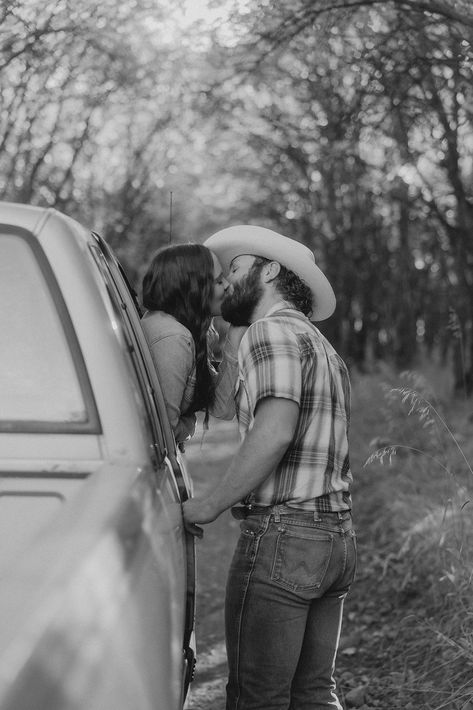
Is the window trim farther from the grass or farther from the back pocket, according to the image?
the grass

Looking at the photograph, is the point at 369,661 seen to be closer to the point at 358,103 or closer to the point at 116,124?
the point at 358,103

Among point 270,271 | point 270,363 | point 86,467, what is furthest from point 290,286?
point 86,467

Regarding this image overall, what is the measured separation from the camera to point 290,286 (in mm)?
3166

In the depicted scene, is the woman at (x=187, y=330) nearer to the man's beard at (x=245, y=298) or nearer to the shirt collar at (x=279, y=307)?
the man's beard at (x=245, y=298)

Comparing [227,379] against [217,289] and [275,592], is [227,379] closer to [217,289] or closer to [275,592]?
[217,289]

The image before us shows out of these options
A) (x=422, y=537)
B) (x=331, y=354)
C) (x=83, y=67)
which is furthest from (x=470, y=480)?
(x=83, y=67)

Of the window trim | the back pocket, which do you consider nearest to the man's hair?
the back pocket

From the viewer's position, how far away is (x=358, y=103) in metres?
6.69

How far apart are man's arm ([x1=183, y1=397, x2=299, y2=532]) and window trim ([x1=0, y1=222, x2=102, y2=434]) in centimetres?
66

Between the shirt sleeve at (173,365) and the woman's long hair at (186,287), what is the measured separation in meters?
0.20

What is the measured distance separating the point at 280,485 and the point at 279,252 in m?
0.83

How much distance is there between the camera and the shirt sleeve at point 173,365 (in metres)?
3.15

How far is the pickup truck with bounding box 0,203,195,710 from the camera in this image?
150cm

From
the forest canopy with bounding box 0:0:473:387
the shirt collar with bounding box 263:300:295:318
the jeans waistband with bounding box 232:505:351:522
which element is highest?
the forest canopy with bounding box 0:0:473:387
